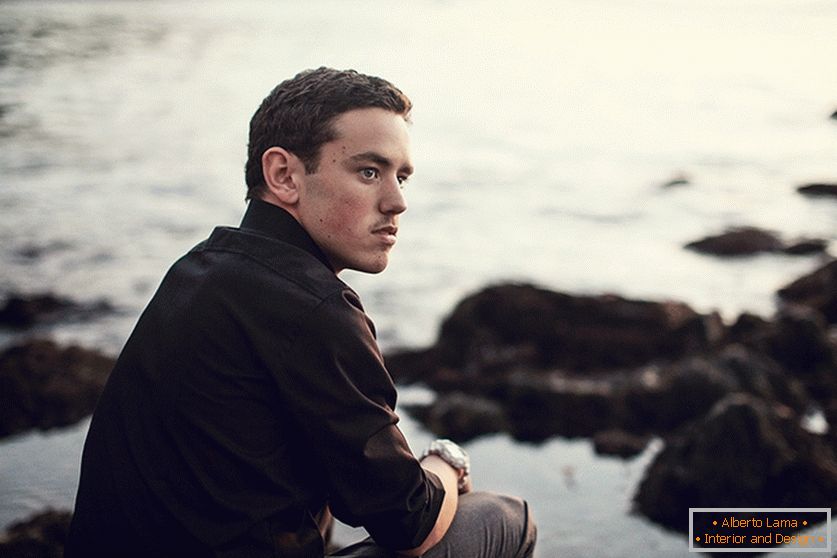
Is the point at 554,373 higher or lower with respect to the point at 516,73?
lower

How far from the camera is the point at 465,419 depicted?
21.5 ft

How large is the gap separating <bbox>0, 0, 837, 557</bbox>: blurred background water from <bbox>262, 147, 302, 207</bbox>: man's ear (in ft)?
10.7

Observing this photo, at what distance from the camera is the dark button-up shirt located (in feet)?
7.45

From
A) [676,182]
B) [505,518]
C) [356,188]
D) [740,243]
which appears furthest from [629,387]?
[676,182]

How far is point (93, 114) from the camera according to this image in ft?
85.1

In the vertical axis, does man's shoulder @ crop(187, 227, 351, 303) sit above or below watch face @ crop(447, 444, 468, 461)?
above

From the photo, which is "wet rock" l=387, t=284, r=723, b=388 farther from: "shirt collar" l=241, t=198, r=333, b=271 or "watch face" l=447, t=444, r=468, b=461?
"shirt collar" l=241, t=198, r=333, b=271

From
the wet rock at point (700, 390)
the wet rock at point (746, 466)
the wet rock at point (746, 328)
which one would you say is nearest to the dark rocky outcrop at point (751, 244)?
the wet rock at point (746, 328)

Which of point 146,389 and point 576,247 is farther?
point 576,247

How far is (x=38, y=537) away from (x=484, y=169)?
16.8m

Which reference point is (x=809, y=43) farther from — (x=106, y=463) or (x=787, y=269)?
(x=106, y=463)

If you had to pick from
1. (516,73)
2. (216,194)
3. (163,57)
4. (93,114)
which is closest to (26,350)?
(216,194)

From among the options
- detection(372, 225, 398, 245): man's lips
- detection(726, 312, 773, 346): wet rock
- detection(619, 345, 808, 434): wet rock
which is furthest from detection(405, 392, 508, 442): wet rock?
detection(372, 225, 398, 245): man's lips

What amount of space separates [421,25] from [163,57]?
1939 cm
